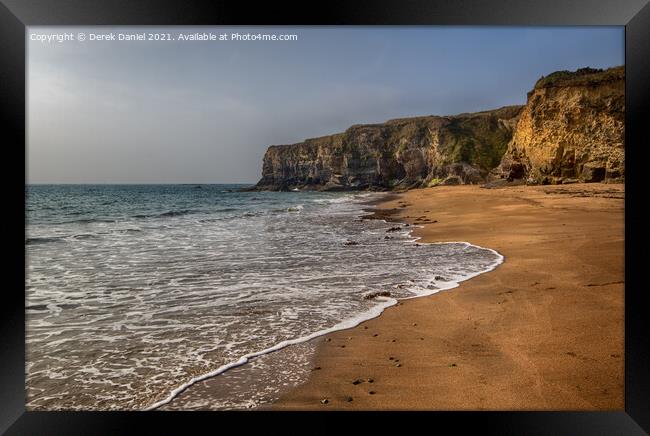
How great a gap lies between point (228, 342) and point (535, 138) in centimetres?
1230

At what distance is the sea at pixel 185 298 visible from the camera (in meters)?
2.30

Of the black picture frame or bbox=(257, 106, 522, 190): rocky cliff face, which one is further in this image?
bbox=(257, 106, 522, 190): rocky cliff face

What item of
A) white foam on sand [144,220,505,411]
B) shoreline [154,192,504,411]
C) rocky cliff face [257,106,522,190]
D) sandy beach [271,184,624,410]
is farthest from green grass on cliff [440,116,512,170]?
shoreline [154,192,504,411]

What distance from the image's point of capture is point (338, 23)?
2.39m

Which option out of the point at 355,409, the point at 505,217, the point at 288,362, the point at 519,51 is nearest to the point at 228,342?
the point at 288,362

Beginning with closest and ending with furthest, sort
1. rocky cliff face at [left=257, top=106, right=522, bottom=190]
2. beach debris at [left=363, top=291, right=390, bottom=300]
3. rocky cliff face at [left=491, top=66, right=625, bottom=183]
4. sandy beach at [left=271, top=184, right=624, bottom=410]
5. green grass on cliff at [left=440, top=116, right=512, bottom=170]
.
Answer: sandy beach at [left=271, top=184, right=624, bottom=410]
beach debris at [left=363, top=291, right=390, bottom=300]
rocky cliff face at [left=491, top=66, right=625, bottom=183]
green grass on cliff at [left=440, top=116, right=512, bottom=170]
rocky cliff face at [left=257, top=106, right=522, bottom=190]

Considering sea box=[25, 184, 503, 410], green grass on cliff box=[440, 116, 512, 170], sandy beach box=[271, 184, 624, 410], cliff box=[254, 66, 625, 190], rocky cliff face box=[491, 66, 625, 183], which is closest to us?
sandy beach box=[271, 184, 624, 410]

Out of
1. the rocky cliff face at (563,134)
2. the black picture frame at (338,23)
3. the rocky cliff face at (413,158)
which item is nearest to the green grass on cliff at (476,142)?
the rocky cliff face at (413,158)

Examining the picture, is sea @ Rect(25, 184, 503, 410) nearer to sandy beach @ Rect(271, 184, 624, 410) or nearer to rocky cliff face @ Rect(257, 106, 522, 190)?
sandy beach @ Rect(271, 184, 624, 410)

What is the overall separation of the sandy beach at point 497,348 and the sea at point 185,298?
0.75 feet

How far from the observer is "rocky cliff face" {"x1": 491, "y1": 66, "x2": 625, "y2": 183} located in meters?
6.30

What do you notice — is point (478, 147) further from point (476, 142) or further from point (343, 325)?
point (343, 325)

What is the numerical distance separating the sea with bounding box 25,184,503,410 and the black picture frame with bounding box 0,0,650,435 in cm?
12
